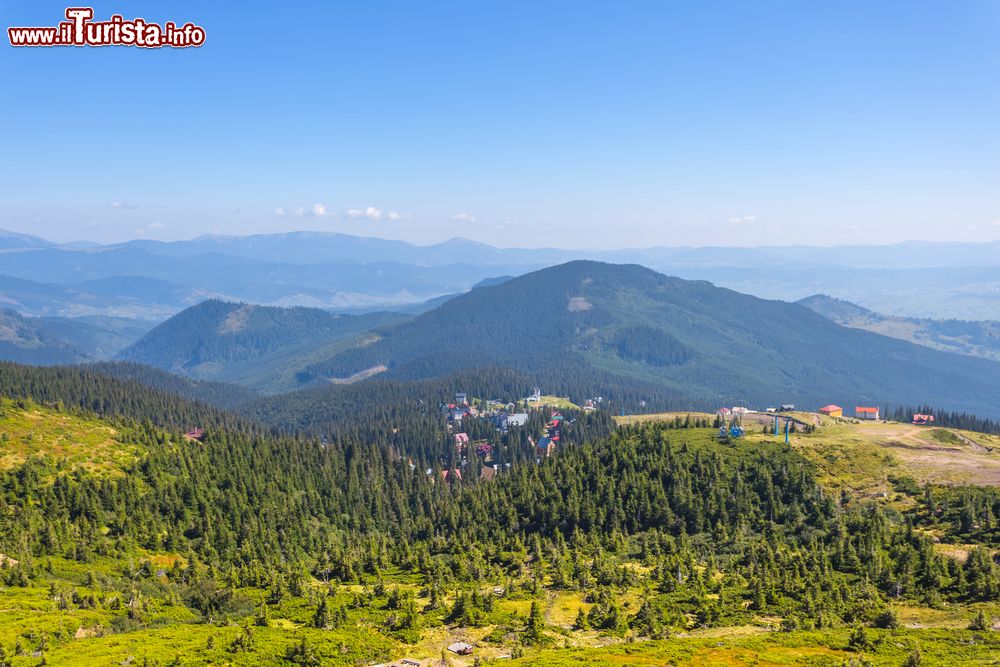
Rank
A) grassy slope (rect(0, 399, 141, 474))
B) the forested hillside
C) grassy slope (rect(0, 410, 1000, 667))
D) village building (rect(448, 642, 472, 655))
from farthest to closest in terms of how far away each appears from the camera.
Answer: grassy slope (rect(0, 399, 141, 474)) < the forested hillside < village building (rect(448, 642, 472, 655)) < grassy slope (rect(0, 410, 1000, 667))

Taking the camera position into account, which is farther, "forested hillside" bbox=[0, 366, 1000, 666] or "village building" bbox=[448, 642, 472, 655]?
"forested hillside" bbox=[0, 366, 1000, 666]

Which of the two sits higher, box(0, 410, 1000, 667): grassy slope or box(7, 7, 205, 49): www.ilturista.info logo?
box(7, 7, 205, 49): www.ilturista.info logo

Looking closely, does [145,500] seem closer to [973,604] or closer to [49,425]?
[49,425]

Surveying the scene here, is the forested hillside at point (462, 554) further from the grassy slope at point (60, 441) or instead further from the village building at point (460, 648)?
the village building at point (460, 648)

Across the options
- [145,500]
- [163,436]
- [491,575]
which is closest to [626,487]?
[491,575]

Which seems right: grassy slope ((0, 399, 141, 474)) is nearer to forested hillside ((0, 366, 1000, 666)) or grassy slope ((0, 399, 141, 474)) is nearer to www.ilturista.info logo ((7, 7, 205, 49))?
forested hillside ((0, 366, 1000, 666))

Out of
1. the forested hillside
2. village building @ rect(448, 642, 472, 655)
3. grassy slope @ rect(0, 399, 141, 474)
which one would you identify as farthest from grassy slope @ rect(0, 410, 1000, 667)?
grassy slope @ rect(0, 399, 141, 474)

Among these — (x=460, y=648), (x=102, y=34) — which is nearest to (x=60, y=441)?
(x=102, y=34)

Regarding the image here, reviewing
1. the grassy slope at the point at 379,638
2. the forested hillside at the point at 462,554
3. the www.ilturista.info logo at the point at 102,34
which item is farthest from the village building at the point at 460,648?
the www.ilturista.info logo at the point at 102,34
